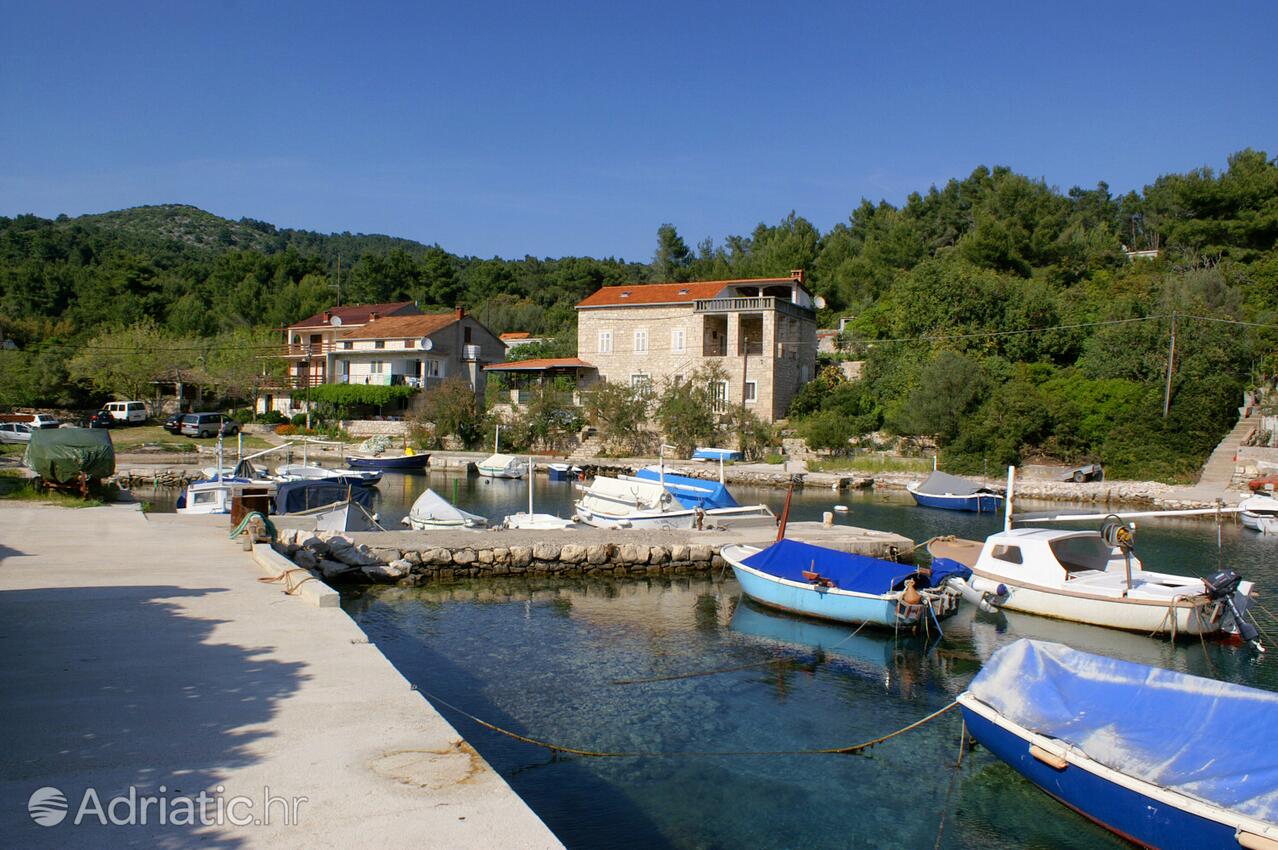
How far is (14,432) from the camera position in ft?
155

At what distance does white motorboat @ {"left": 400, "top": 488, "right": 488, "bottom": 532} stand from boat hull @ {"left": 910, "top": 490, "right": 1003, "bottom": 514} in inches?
802

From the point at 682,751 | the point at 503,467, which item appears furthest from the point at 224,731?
the point at 503,467

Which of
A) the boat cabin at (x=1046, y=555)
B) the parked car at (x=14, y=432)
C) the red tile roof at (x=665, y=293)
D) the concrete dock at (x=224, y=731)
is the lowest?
the boat cabin at (x=1046, y=555)

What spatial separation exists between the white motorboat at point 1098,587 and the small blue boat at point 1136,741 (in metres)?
7.35

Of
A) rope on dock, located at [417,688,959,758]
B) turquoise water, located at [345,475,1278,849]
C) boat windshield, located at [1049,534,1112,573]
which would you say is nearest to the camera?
turquoise water, located at [345,475,1278,849]

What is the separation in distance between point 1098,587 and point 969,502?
1933 cm

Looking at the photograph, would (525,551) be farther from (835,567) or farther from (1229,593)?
(1229,593)

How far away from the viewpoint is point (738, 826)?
9.28 m

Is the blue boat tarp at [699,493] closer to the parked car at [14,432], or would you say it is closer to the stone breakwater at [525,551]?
the stone breakwater at [525,551]

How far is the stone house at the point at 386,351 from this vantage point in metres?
63.8

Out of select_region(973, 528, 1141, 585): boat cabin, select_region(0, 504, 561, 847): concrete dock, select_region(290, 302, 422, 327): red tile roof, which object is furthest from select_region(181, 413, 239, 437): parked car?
select_region(973, 528, 1141, 585): boat cabin

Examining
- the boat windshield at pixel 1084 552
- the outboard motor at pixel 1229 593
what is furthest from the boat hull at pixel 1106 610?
the boat windshield at pixel 1084 552

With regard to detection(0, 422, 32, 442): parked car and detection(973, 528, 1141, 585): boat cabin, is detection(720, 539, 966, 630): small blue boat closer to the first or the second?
detection(973, 528, 1141, 585): boat cabin

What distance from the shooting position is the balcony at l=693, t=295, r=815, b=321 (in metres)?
52.0
